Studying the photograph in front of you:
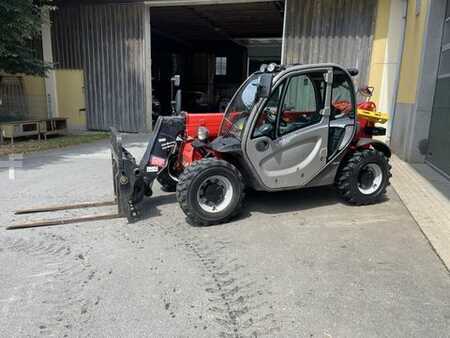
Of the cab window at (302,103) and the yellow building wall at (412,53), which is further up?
the yellow building wall at (412,53)

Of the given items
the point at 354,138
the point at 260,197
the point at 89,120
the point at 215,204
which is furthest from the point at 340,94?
the point at 89,120

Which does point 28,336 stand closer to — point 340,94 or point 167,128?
point 167,128

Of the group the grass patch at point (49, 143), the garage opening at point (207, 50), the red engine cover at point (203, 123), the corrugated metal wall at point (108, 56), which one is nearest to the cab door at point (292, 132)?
the red engine cover at point (203, 123)

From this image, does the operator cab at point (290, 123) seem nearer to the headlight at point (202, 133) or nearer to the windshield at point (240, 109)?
the windshield at point (240, 109)

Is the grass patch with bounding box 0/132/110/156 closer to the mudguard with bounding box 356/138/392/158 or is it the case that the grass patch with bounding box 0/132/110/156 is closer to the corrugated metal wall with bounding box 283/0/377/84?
the corrugated metal wall with bounding box 283/0/377/84

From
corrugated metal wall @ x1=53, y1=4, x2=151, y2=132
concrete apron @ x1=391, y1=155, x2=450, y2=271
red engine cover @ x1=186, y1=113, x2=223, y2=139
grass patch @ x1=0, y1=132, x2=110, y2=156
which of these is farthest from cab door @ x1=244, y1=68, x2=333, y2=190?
corrugated metal wall @ x1=53, y1=4, x2=151, y2=132

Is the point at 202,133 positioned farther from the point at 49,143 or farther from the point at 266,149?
the point at 49,143

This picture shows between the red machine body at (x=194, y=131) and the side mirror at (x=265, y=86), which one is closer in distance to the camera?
the side mirror at (x=265, y=86)

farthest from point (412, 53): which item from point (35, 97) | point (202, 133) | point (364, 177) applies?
point (35, 97)

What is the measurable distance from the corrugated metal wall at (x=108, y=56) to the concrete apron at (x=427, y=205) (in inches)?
340

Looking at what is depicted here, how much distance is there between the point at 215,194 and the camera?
447 cm

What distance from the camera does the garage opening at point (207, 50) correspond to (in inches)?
617

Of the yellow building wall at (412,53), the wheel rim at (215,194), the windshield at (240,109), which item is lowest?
the wheel rim at (215,194)

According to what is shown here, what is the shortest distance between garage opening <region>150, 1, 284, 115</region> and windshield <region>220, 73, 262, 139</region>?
1021 centimetres
